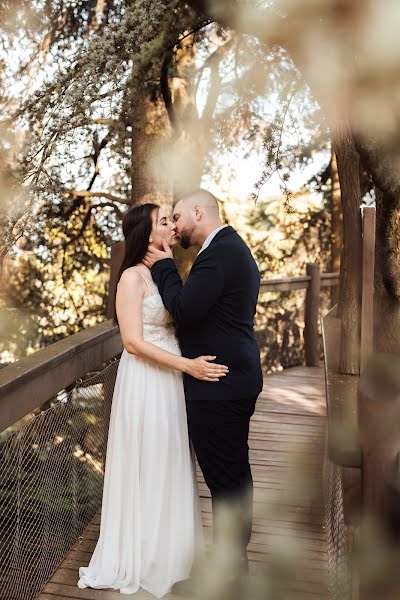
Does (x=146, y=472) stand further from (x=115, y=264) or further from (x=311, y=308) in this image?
(x=311, y=308)

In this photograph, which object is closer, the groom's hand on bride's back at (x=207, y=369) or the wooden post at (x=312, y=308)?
the groom's hand on bride's back at (x=207, y=369)

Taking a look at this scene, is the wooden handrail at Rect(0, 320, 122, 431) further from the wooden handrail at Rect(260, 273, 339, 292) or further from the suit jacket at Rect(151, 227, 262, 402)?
the wooden handrail at Rect(260, 273, 339, 292)

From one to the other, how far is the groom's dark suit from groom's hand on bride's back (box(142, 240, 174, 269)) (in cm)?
6

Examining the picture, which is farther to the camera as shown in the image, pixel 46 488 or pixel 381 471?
pixel 46 488

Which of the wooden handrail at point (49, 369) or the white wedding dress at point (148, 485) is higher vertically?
the wooden handrail at point (49, 369)

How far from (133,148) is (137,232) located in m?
3.80

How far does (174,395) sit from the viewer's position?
282 cm

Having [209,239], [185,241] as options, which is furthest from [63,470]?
[209,239]

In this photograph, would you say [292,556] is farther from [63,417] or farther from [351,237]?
[351,237]

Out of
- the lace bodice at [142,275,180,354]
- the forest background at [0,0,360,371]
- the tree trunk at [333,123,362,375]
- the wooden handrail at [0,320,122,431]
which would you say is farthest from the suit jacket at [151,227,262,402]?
the tree trunk at [333,123,362,375]

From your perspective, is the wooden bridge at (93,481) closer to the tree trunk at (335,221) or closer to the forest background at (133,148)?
the forest background at (133,148)

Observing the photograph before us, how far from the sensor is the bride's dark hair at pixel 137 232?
270 centimetres

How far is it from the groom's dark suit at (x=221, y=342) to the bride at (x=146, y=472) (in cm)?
17

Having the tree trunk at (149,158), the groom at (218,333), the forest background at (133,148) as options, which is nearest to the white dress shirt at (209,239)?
the groom at (218,333)
